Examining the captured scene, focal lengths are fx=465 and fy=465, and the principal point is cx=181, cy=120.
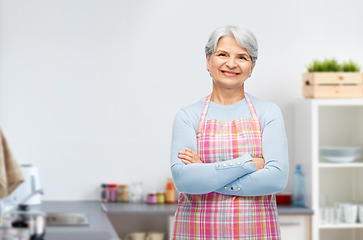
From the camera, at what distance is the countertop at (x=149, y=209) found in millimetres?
2727

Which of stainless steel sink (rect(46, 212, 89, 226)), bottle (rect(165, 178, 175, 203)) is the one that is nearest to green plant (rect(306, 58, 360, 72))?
bottle (rect(165, 178, 175, 203))

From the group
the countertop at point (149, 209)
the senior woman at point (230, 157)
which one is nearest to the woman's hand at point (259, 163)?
A: the senior woman at point (230, 157)

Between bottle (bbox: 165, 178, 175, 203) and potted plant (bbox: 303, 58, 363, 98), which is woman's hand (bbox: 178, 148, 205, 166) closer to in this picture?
bottle (bbox: 165, 178, 175, 203)

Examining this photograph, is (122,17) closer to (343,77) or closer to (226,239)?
(343,77)

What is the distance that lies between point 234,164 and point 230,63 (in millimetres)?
353

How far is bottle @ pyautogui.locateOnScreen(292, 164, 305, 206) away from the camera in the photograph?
301cm

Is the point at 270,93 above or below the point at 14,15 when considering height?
below

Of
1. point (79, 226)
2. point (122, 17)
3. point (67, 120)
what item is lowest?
point (79, 226)

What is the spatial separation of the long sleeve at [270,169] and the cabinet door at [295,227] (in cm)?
128

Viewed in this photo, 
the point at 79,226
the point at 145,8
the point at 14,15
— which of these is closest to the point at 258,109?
the point at 79,226

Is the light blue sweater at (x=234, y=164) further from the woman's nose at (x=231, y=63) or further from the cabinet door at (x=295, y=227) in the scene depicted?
the cabinet door at (x=295, y=227)

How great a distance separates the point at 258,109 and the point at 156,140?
1.50 m

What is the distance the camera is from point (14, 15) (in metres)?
3.00

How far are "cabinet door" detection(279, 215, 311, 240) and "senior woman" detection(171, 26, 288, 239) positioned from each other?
1.24 metres
